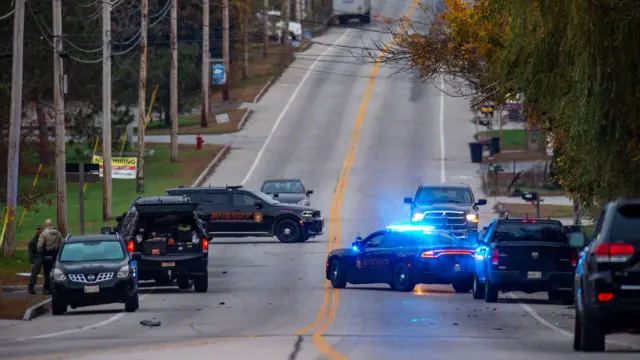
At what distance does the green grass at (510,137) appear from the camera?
2753 inches

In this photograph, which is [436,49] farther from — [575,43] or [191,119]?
[191,119]

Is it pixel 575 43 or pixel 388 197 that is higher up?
pixel 575 43

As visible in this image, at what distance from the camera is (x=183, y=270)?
2895cm

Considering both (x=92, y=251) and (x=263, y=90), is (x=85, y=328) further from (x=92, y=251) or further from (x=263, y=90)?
(x=263, y=90)

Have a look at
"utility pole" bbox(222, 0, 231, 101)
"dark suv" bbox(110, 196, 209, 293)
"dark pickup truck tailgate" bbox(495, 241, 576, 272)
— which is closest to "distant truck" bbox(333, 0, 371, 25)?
"utility pole" bbox(222, 0, 231, 101)

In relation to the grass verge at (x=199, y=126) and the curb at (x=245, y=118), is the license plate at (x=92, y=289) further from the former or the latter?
the curb at (x=245, y=118)

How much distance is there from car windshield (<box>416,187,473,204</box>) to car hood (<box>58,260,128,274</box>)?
1731 cm

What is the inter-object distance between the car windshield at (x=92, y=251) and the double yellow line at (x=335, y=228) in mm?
4393

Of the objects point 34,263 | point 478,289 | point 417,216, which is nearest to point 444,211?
point 417,216

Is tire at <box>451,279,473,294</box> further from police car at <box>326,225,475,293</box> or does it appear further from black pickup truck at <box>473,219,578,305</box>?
black pickup truck at <box>473,219,578,305</box>

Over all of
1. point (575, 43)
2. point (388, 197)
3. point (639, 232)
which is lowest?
point (388, 197)

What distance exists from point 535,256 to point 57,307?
961 cm

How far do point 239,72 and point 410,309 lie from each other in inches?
2644

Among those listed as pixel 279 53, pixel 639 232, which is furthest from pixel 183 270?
pixel 279 53
